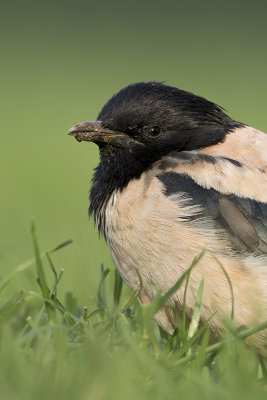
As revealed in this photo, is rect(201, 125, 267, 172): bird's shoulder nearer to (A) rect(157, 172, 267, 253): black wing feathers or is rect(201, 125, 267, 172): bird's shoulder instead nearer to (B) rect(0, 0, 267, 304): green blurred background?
(A) rect(157, 172, 267, 253): black wing feathers

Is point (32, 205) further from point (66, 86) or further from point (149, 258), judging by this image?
point (66, 86)

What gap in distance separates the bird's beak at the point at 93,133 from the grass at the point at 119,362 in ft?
3.39

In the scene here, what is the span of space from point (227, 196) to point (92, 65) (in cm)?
1596

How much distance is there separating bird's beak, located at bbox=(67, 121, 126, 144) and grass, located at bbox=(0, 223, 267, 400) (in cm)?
103

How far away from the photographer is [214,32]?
826 inches

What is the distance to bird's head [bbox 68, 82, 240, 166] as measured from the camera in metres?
5.12

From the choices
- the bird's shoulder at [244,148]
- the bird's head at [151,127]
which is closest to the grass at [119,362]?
the bird's shoulder at [244,148]

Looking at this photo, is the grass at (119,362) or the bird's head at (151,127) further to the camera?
the bird's head at (151,127)

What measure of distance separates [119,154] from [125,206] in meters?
0.40

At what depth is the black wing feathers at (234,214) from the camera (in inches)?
183

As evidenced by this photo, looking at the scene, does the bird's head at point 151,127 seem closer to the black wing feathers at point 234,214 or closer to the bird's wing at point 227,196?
the bird's wing at point 227,196

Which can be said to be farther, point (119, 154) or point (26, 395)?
point (119, 154)

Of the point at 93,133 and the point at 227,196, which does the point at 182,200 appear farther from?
the point at 93,133

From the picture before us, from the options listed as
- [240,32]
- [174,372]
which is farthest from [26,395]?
[240,32]
